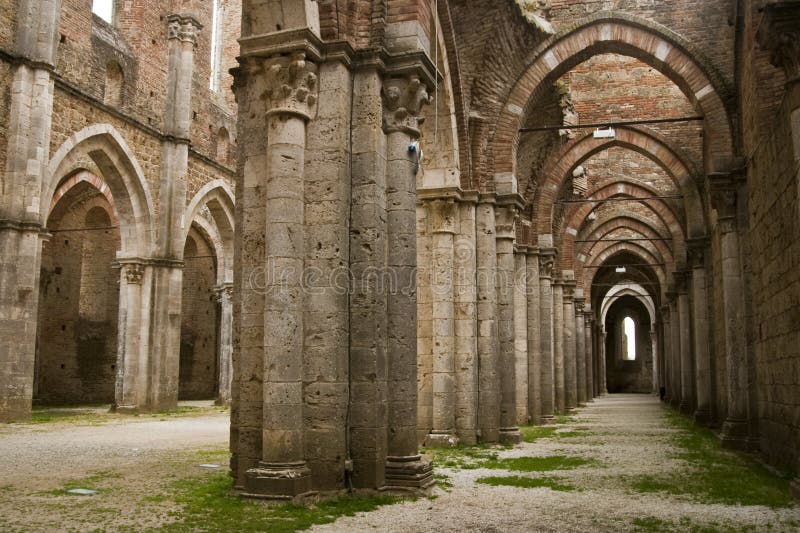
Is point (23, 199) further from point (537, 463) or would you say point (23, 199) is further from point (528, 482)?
point (528, 482)

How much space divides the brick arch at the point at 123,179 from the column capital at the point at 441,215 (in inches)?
417

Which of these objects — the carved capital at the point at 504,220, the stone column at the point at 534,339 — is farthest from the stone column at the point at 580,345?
the carved capital at the point at 504,220

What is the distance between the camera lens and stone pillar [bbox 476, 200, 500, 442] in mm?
13188

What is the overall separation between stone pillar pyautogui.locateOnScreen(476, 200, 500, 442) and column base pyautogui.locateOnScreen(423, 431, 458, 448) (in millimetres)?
1079

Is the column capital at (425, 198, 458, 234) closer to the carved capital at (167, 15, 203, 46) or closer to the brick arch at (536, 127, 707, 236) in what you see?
the brick arch at (536, 127, 707, 236)

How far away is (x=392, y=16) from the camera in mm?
8531

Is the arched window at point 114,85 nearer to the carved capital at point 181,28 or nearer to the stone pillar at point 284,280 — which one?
the carved capital at point 181,28

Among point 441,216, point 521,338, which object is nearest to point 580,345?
point 521,338

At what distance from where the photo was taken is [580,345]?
105 ft

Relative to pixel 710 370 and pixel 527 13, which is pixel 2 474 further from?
pixel 710 370

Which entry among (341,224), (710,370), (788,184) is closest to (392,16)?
(341,224)

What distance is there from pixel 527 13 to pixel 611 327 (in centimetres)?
4285

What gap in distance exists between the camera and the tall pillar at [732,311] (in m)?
13.4

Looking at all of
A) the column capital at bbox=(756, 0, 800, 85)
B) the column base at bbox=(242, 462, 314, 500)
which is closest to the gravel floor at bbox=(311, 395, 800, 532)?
the column base at bbox=(242, 462, 314, 500)
